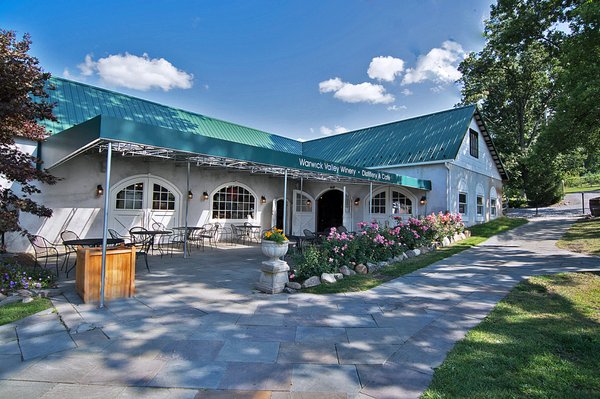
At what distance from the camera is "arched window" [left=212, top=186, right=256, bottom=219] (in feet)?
40.7

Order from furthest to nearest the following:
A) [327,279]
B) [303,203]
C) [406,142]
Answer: [303,203] < [406,142] < [327,279]

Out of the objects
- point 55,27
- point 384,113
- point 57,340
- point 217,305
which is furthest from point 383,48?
point 57,340

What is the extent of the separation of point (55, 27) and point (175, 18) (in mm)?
3177

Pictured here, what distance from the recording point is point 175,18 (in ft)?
30.9

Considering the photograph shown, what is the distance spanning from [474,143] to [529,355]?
49.6ft

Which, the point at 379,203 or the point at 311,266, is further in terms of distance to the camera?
the point at 379,203

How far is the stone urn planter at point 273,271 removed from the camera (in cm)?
535

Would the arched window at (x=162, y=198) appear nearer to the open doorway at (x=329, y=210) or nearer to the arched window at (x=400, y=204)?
the open doorway at (x=329, y=210)

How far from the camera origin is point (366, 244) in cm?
771

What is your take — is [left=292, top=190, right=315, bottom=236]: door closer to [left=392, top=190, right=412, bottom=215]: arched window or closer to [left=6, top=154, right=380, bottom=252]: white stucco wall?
[left=6, top=154, right=380, bottom=252]: white stucco wall

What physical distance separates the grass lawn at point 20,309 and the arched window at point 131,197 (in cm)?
571

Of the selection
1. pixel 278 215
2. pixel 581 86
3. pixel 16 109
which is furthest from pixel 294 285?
pixel 581 86

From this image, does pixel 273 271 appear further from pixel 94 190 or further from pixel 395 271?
pixel 94 190

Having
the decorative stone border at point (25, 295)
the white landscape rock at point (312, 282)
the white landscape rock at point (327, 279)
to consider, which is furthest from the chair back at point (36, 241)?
the white landscape rock at point (327, 279)
